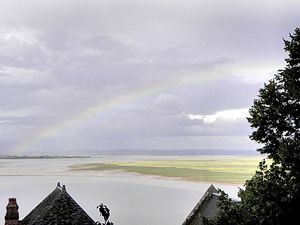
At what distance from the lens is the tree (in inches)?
808

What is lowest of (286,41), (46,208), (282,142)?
(46,208)

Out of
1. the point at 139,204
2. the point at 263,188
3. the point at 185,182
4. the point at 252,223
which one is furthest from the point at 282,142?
the point at 185,182

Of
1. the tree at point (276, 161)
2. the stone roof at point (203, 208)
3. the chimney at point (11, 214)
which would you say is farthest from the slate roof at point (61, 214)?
the tree at point (276, 161)

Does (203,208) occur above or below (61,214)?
below

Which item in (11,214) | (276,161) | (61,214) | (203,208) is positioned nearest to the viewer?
(276,161)

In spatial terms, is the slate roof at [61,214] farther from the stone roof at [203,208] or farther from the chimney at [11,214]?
the stone roof at [203,208]

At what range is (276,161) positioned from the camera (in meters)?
22.4

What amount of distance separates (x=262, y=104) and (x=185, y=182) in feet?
429

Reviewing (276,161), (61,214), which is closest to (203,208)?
(61,214)

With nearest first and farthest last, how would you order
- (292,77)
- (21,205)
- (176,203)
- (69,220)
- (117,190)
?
(292,77) < (69,220) < (21,205) < (176,203) < (117,190)

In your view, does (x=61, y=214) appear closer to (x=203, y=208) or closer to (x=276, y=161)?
(x=203, y=208)

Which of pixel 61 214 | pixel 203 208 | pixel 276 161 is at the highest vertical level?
pixel 276 161

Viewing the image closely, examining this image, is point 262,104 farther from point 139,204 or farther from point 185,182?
point 185,182

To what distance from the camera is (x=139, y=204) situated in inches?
3529
